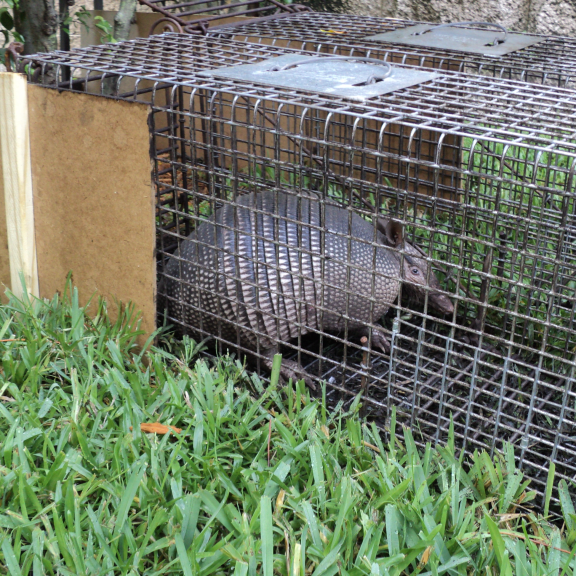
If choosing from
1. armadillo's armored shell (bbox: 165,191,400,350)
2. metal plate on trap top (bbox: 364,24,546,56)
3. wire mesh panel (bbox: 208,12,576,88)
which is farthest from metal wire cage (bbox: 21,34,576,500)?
metal plate on trap top (bbox: 364,24,546,56)

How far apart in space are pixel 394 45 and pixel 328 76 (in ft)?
4.12

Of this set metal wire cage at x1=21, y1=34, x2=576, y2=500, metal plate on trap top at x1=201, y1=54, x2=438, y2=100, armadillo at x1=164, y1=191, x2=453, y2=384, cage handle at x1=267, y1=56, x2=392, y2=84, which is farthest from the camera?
armadillo at x1=164, y1=191, x2=453, y2=384

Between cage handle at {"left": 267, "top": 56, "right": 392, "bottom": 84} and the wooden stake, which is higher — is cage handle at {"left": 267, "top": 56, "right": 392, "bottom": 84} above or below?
above

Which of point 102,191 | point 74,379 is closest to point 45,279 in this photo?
point 102,191

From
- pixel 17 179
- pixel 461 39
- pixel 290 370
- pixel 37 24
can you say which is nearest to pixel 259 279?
pixel 290 370

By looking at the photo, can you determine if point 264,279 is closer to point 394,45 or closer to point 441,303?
point 441,303

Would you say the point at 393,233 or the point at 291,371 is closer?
the point at 291,371

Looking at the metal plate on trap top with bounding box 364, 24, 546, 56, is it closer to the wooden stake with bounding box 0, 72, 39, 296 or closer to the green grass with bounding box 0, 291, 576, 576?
the wooden stake with bounding box 0, 72, 39, 296

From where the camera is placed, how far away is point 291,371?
2.87 meters

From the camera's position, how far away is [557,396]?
9.20 feet

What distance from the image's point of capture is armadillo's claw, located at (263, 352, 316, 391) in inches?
110

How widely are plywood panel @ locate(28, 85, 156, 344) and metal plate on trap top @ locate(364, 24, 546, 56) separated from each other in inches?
65.0

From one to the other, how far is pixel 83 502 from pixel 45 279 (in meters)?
1.34

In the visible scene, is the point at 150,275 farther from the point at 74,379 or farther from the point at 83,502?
the point at 83,502
